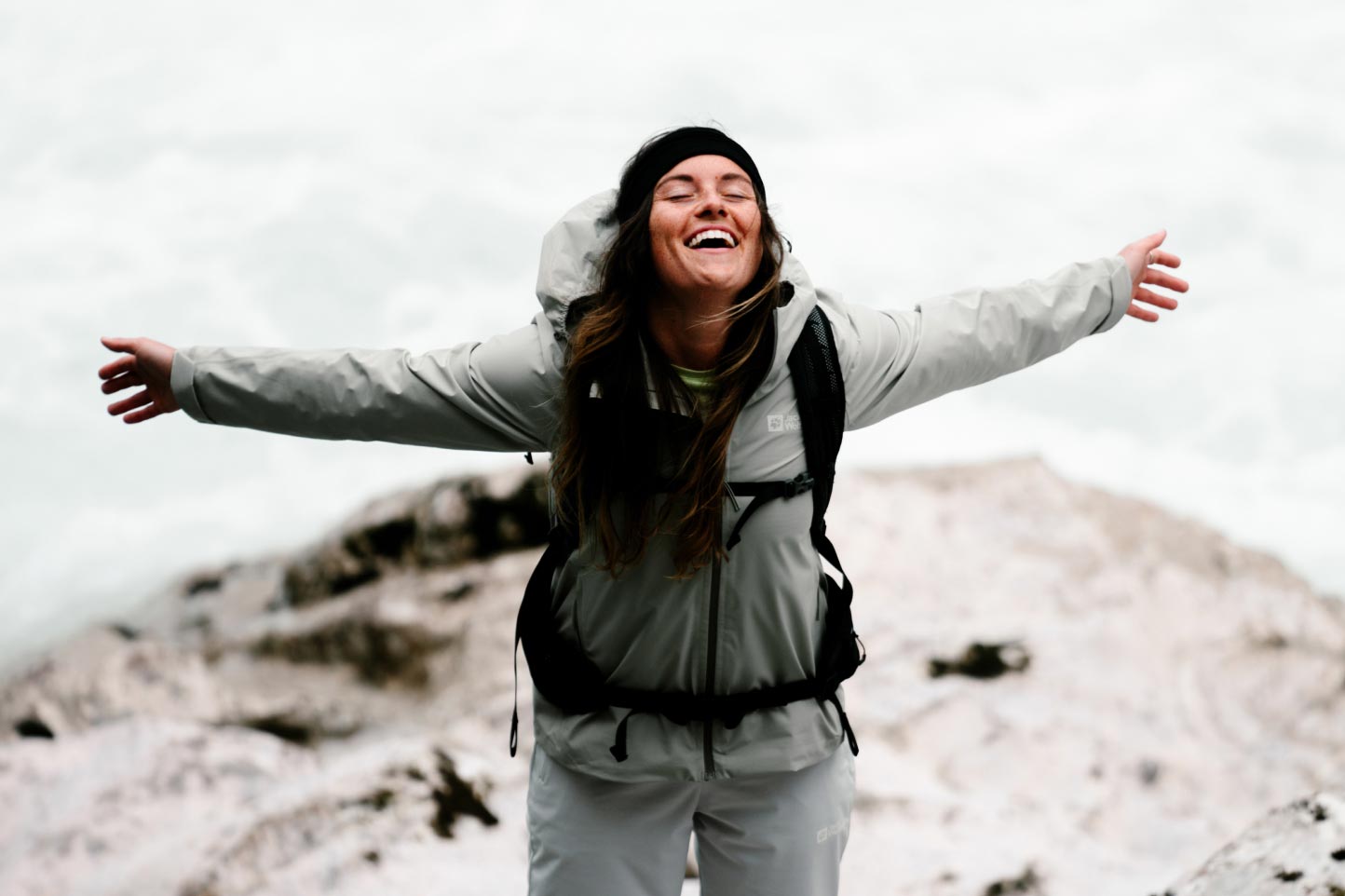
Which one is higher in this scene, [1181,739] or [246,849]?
[246,849]

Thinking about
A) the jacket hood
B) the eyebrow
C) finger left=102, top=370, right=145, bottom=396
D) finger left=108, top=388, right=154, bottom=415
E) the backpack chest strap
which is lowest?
the backpack chest strap

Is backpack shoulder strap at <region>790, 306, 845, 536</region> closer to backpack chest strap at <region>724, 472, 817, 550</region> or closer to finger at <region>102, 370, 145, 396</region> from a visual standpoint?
backpack chest strap at <region>724, 472, 817, 550</region>

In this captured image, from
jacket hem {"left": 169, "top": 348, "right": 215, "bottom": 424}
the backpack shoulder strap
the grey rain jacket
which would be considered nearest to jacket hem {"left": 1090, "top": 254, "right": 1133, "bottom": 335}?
the grey rain jacket

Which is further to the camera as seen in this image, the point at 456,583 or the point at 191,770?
the point at 456,583

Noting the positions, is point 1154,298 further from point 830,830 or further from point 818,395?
point 830,830

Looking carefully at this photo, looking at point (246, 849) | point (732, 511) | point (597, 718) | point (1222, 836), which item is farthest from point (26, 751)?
point (1222, 836)

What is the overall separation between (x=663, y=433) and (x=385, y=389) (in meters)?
0.65

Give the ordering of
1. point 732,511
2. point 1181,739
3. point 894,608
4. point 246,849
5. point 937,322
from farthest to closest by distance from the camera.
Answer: point 894,608 < point 1181,739 < point 246,849 < point 937,322 < point 732,511

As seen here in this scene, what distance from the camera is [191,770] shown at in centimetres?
589

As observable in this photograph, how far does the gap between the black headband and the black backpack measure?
1.41ft

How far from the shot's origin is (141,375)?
3.44m

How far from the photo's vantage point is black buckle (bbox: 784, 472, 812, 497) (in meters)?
3.27

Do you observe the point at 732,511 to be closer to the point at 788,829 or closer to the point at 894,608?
the point at 788,829

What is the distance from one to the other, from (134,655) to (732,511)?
186 inches
